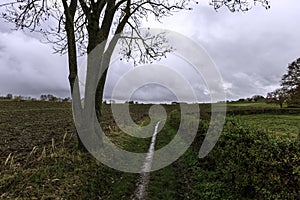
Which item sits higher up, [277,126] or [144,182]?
[277,126]

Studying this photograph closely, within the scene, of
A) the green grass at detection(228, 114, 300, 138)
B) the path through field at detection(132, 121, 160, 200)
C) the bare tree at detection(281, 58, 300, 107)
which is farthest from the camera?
the bare tree at detection(281, 58, 300, 107)

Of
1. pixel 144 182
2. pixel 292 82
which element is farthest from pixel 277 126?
pixel 292 82

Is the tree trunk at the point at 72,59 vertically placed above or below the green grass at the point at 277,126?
above

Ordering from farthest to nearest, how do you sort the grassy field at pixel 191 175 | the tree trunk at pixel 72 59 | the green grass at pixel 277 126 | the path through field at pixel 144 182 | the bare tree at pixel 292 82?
the bare tree at pixel 292 82
the tree trunk at pixel 72 59
the green grass at pixel 277 126
the path through field at pixel 144 182
the grassy field at pixel 191 175

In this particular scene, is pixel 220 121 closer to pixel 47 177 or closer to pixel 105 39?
pixel 105 39

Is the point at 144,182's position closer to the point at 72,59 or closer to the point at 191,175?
the point at 191,175

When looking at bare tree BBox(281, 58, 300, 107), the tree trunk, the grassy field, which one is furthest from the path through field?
bare tree BBox(281, 58, 300, 107)

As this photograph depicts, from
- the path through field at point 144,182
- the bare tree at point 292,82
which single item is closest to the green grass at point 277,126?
the path through field at point 144,182

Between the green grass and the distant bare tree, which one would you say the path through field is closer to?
the green grass

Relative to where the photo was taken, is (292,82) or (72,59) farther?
(292,82)

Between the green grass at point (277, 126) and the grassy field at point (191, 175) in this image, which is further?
the green grass at point (277, 126)

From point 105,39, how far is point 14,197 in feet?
25.8

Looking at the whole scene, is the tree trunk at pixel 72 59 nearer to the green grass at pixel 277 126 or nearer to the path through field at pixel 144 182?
the path through field at pixel 144 182

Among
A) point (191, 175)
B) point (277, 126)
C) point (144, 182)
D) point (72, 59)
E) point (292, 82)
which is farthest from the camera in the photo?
point (292, 82)
